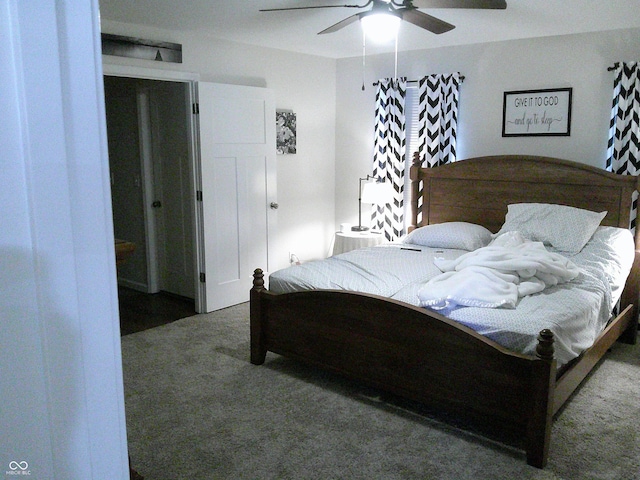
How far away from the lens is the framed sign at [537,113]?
445cm

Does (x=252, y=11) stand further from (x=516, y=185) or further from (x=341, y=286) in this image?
(x=516, y=185)

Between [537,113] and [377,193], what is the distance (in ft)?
5.03

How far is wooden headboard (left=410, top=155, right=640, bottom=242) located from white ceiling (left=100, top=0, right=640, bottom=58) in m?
1.03

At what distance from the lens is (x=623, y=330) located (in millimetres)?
3934

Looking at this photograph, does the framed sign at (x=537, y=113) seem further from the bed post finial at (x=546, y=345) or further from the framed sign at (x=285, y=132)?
the bed post finial at (x=546, y=345)

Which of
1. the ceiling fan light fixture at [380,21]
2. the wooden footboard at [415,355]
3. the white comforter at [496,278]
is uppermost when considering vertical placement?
the ceiling fan light fixture at [380,21]

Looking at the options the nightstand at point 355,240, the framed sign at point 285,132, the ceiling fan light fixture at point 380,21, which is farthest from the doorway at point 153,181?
the ceiling fan light fixture at point 380,21

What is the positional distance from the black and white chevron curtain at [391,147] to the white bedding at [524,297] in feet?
2.88

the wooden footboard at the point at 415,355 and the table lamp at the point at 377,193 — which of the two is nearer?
the wooden footboard at the point at 415,355

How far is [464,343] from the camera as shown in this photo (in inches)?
105

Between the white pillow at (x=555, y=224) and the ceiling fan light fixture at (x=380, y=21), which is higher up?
the ceiling fan light fixture at (x=380, y=21)

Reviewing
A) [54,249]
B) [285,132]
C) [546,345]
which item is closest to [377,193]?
[285,132]

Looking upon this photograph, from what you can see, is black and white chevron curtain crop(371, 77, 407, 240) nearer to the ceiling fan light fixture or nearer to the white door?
the white door

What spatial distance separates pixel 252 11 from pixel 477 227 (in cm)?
242
